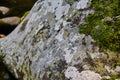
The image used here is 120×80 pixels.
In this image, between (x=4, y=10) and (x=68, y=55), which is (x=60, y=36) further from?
(x=4, y=10)

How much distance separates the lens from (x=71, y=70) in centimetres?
369

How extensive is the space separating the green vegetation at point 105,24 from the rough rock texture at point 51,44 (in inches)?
3.9

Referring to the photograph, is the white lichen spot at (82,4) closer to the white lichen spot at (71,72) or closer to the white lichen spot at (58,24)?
the white lichen spot at (58,24)

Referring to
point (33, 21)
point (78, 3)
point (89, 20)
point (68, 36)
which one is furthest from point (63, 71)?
point (33, 21)

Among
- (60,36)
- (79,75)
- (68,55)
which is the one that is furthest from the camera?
(60,36)

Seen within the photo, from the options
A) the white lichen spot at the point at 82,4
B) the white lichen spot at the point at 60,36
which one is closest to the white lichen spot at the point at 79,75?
the white lichen spot at the point at 60,36

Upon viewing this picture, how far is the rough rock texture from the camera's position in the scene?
12.5 ft

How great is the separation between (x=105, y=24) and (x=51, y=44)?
83 centimetres

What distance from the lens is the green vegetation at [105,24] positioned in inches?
146

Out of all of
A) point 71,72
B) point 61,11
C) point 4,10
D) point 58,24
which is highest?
point 61,11

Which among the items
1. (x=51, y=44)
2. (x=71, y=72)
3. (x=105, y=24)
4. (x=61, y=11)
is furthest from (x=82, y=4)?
(x=71, y=72)

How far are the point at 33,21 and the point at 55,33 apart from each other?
78cm

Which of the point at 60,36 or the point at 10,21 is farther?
the point at 10,21

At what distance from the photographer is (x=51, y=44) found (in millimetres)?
4199
